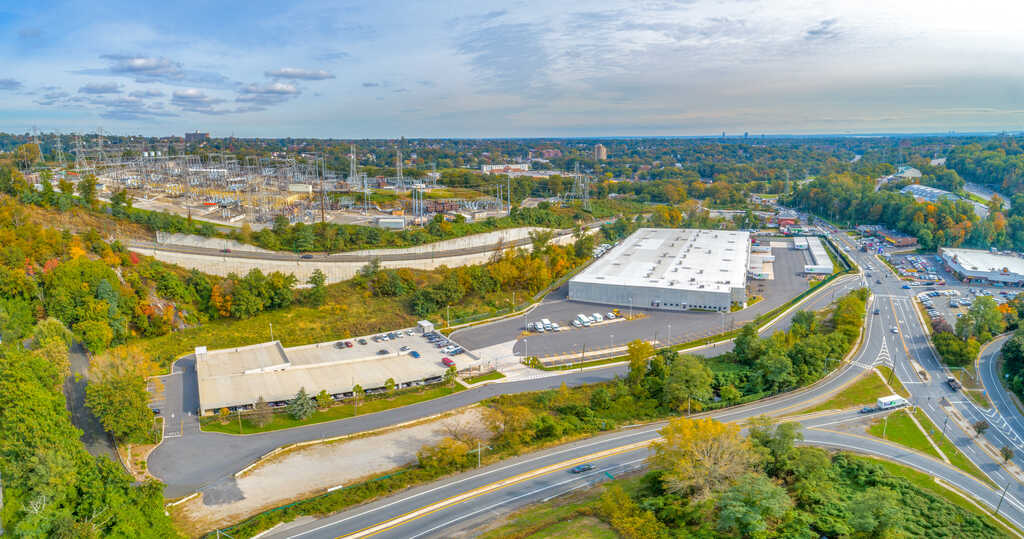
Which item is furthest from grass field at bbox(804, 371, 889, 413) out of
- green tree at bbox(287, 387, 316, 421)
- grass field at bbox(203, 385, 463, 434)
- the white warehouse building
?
green tree at bbox(287, 387, 316, 421)

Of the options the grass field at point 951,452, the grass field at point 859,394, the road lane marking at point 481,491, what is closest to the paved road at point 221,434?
the road lane marking at point 481,491

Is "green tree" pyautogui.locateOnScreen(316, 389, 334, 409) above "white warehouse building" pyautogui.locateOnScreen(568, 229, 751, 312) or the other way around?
the other way around

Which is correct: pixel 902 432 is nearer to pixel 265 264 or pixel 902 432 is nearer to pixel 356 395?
pixel 356 395

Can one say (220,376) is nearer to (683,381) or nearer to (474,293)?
(474,293)

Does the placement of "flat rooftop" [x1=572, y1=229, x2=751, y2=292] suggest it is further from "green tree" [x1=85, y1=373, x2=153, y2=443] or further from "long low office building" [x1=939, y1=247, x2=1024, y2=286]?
"green tree" [x1=85, y1=373, x2=153, y2=443]

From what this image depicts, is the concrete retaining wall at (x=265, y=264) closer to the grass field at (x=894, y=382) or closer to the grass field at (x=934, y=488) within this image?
the grass field at (x=894, y=382)

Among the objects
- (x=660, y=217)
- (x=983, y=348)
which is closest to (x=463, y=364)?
(x=983, y=348)
